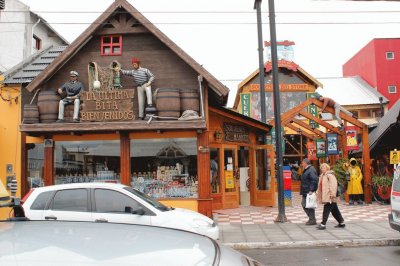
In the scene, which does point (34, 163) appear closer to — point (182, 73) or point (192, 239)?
point (182, 73)

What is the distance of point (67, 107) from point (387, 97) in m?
28.9

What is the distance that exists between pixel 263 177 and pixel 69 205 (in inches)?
426

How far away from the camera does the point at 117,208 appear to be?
7.76 m

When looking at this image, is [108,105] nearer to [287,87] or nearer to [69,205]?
[69,205]

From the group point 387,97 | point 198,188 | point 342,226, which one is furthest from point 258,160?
point 387,97

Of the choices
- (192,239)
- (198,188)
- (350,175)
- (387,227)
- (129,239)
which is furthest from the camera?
(350,175)

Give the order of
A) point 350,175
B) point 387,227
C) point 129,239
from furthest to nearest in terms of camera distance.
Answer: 1. point 350,175
2. point 387,227
3. point 129,239

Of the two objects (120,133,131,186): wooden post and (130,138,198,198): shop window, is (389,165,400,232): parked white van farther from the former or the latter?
(120,133,131,186): wooden post

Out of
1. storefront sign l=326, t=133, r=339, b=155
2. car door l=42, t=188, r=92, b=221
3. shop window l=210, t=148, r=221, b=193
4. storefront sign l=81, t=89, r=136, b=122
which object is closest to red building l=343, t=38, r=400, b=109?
→ storefront sign l=326, t=133, r=339, b=155

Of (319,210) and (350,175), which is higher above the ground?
(350,175)

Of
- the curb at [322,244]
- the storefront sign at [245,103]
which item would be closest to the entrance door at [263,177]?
the curb at [322,244]

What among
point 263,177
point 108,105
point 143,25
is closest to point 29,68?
point 108,105

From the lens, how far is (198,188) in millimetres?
13062

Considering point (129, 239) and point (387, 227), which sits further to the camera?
point (387, 227)
